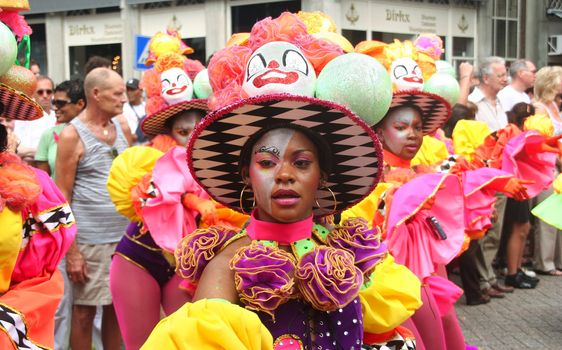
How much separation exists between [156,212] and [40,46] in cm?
1696

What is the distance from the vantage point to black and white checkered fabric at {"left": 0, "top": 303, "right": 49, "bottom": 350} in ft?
9.59

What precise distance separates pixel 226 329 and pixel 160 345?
17 centimetres

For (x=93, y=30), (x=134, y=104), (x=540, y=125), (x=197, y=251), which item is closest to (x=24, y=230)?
(x=197, y=251)

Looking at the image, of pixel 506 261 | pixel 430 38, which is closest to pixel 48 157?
pixel 430 38

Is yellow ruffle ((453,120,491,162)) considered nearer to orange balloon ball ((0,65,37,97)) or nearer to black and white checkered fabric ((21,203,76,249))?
black and white checkered fabric ((21,203,76,249))

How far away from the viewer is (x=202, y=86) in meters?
4.83

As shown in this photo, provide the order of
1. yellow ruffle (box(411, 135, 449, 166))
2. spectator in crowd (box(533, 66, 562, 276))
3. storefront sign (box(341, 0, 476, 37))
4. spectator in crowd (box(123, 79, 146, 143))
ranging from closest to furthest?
yellow ruffle (box(411, 135, 449, 166)) < spectator in crowd (box(123, 79, 146, 143)) < spectator in crowd (box(533, 66, 562, 276)) < storefront sign (box(341, 0, 476, 37))

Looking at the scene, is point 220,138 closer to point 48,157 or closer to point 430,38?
point 430,38

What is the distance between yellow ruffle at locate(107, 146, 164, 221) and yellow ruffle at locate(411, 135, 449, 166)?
1.62 m

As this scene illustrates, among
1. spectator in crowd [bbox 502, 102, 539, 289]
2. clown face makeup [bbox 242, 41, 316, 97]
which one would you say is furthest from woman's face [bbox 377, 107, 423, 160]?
spectator in crowd [bbox 502, 102, 539, 289]

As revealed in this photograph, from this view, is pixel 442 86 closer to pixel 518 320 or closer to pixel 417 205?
pixel 417 205

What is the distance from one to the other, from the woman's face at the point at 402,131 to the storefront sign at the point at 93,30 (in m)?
15.4

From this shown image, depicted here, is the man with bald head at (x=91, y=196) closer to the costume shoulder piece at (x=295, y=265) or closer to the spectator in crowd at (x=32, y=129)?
the spectator in crowd at (x=32, y=129)

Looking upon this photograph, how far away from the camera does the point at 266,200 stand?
2.51 m
